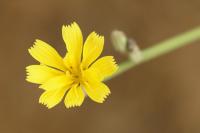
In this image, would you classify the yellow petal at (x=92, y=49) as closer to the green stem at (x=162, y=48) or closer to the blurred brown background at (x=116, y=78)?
the green stem at (x=162, y=48)

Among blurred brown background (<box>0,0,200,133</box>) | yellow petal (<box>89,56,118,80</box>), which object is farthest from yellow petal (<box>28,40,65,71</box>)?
blurred brown background (<box>0,0,200,133</box>)

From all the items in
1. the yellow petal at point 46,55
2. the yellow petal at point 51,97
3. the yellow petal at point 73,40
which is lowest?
the yellow petal at point 51,97

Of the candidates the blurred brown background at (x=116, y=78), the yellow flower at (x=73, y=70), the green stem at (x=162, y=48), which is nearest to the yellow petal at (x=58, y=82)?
the yellow flower at (x=73, y=70)

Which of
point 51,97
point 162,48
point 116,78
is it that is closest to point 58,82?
point 51,97

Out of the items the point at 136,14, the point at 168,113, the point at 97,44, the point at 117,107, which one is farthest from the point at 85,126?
the point at 97,44

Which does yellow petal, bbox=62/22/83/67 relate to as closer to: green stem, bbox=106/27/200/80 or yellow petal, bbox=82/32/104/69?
yellow petal, bbox=82/32/104/69

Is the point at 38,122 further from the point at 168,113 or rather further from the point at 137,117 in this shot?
the point at 168,113

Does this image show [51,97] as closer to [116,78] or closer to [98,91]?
[98,91]
